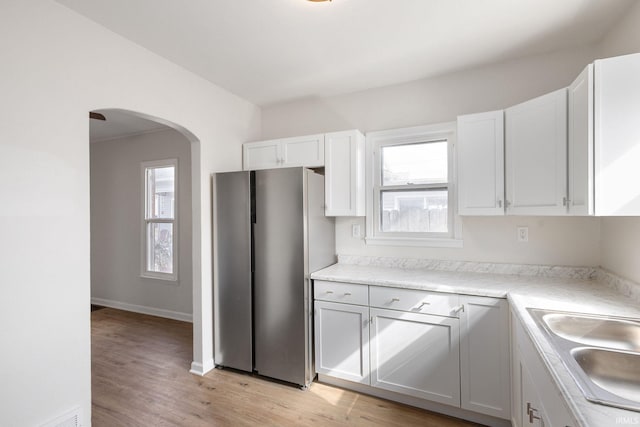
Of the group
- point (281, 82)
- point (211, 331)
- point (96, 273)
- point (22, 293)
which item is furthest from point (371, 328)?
point (96, 273)

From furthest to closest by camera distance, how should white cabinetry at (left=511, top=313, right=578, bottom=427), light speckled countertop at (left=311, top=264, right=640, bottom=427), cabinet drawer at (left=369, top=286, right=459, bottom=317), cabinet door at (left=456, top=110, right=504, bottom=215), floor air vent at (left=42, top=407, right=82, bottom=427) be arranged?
cabinet door at (left=456, top=110, right=504, bottom=215), cabinet drawer at (left=369, top=286, right=459, bottom=317), floor air vent at (left=42, top=407, right=82, bottom=427), white cabinetry at (left=511, top=313, right=578, bottom=427), light speckled countertop at (left=311, top=264, right=640, bottom=427)

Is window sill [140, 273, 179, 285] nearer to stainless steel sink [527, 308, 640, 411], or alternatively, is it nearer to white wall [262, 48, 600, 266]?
white wall [262, 48, 600, 266]

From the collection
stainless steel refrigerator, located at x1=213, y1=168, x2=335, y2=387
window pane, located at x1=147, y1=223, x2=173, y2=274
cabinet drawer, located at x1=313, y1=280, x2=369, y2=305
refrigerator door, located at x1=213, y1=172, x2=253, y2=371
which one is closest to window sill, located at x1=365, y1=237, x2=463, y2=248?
stainless steel refrigerator, located at x1=213, y1=168, x2=335, y2=387

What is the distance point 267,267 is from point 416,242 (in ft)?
4.50

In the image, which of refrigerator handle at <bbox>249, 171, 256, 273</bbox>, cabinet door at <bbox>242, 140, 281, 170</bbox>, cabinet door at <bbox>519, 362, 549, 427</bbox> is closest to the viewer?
cabinet door at <bbox>519, 362, 549, 427</bbox>

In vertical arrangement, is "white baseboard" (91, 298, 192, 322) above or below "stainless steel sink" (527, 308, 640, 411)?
below

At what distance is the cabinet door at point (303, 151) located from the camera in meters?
2.80

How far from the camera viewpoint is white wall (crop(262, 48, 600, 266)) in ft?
7.41

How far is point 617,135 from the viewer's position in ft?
4.71

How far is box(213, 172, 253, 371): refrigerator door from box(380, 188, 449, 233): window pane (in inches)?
52.4

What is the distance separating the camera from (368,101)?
9.67 feet

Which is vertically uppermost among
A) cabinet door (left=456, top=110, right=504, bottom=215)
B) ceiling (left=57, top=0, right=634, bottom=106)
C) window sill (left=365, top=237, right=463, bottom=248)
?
ceiling (left=57, top=0, right=634, bottom=106)

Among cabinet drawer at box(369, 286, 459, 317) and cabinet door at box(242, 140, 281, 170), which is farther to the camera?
cabinet door at box(242, 140, 281, 170)

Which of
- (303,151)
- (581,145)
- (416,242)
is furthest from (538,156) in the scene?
(303,151)
